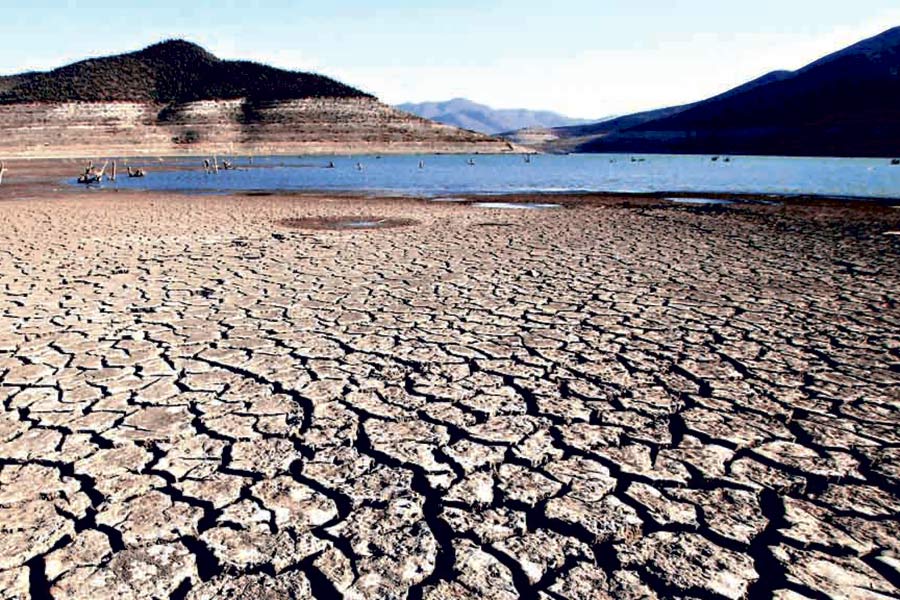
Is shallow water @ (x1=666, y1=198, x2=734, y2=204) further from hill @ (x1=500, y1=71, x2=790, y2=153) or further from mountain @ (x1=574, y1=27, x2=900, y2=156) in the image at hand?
hill @ (x1=500, y1=71, x2=790, y2=153)

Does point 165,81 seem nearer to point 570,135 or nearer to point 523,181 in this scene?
point 523,181

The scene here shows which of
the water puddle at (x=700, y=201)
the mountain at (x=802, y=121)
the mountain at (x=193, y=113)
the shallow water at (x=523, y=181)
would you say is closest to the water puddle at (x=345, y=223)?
the shallow water at (x=523, y=181)

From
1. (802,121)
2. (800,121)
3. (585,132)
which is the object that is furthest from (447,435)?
(585,132)

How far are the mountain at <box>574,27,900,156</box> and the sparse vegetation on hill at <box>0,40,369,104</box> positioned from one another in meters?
64.7

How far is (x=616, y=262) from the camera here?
343 inches

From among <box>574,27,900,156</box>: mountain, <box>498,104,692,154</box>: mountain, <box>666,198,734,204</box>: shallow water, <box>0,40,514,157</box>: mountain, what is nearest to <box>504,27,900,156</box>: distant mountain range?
<box>574,27,900,156</box>: mountain

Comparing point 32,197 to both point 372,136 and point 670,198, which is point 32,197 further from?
point 372,136

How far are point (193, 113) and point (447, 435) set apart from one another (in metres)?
88.4

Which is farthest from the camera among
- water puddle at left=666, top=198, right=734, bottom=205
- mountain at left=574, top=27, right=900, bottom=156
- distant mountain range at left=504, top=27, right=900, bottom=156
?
distant mountain range at left=504, top=27, right=900, bottom=156

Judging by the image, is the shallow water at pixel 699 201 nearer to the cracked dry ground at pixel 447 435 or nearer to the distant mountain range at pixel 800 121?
the cracked dry ground at pixel 447 435

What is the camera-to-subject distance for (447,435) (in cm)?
340

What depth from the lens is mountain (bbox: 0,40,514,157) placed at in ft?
235

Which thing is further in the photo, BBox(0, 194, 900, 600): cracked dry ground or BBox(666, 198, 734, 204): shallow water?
BBox(666, 198, 734, 204): shallow water

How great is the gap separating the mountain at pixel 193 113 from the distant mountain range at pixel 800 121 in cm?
4533
